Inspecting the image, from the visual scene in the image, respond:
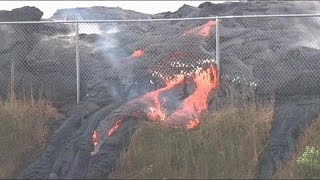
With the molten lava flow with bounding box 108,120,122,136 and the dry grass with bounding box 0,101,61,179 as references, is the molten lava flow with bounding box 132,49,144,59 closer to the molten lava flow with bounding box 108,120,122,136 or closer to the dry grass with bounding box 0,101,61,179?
the dry grass with bounding box 0,101,61,179

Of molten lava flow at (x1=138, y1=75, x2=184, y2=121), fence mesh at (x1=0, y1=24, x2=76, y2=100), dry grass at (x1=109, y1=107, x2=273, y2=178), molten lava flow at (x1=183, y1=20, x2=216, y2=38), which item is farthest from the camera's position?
molten lava flow at (x1=183, y1=20, x2=216, y2=38)

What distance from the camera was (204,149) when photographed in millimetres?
9430

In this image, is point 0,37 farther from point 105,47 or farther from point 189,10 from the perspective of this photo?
point 189,10

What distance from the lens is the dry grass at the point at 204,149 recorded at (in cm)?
901

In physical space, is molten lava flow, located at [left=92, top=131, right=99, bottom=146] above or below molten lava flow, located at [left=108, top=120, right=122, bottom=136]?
below

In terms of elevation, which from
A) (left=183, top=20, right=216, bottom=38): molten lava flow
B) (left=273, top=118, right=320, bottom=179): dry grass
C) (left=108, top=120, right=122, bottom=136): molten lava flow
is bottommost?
(left=273, top=118, right=320, bottom=179): dry grass

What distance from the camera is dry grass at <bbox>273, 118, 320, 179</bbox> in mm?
8773

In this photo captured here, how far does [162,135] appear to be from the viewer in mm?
9773

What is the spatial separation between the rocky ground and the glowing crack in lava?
231 mm

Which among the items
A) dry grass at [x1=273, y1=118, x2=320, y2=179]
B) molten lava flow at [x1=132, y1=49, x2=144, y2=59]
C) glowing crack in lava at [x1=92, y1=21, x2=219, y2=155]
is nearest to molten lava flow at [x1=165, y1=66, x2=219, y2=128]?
glowing crack in lava at [x1=92, y1=21, x2=219, y2=155]

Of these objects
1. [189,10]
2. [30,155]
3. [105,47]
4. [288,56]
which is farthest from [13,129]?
[189,10]

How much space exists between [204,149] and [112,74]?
352cm

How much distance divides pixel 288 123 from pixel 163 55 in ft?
10.7

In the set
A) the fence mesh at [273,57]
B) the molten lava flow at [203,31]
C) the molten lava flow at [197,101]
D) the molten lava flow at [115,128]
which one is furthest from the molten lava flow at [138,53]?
the molten lava flow at [115,128]
